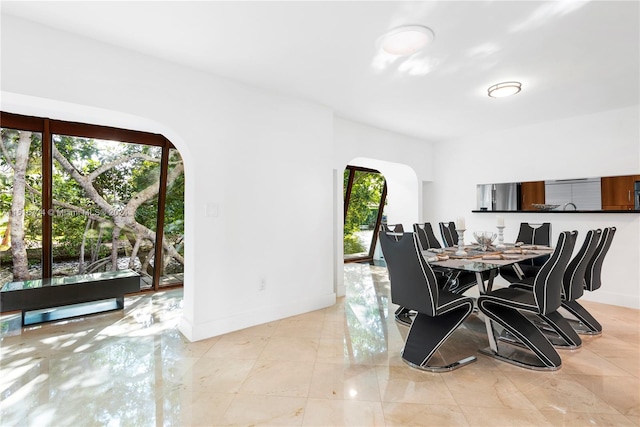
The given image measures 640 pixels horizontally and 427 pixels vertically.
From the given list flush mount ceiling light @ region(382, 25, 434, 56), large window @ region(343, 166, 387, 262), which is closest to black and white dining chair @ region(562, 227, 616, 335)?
flush mount ceiling light @ region(382, 25, 434, 56)

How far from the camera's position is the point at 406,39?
2.33 meters

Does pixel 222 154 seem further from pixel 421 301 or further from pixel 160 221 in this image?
pixel 421 301

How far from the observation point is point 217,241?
3018 mm

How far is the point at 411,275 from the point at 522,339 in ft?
3.34

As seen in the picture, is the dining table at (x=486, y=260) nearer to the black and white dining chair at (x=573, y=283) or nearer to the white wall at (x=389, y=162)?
the black and white dining chair at (x=573, y=283)

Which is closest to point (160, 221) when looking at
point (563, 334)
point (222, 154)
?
point (222, 154)

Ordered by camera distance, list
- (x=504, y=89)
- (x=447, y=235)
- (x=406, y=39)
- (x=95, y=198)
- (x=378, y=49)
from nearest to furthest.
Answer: (x=406, y=39), (x=378, y=49), (x=504, y=89), (x=95, y=198), (x=447, y=235)

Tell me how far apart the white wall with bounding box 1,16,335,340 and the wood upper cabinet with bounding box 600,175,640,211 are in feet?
11.8

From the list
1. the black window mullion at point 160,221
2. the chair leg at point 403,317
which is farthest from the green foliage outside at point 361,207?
the black window mullion at point 160,221

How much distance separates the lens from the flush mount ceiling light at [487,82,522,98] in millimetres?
3182

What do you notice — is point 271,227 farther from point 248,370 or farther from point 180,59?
point 180,59

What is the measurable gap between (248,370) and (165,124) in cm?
217

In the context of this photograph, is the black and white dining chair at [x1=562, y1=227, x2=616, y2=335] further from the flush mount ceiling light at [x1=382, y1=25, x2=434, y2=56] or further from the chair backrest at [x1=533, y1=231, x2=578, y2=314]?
the flush mount ceiling light at [x1=382, y1=25, x2=434, y2=56]

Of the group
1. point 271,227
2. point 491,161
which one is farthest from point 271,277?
point 491,161
